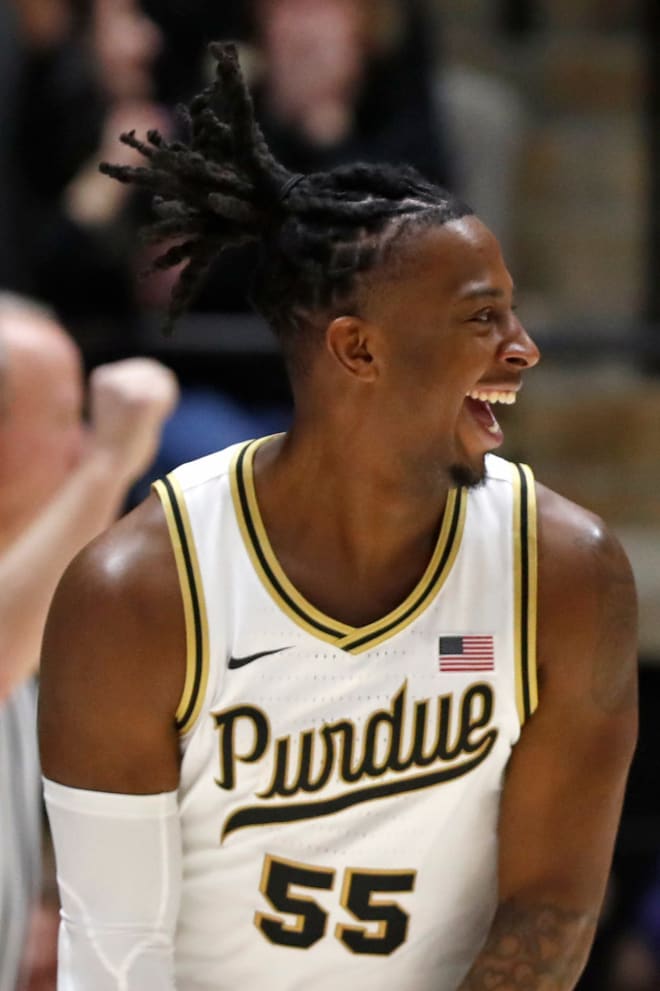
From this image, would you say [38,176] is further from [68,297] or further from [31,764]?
[31,764]

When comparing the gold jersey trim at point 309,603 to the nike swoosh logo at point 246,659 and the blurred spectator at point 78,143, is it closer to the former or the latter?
the nike swoosh logo at point 246,659

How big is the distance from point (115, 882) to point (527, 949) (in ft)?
1.37

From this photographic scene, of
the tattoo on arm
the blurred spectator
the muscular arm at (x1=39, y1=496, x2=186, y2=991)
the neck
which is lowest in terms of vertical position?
the tattoo on arm

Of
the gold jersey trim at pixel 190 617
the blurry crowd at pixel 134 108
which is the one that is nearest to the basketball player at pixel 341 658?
the gold jersey trim at pixel 190 617

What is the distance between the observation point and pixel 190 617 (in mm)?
1707

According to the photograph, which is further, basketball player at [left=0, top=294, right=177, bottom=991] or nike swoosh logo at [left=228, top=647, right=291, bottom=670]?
basketball player at [left=0, top=294, right=177, bottom=991]

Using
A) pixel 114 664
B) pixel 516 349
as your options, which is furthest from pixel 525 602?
pixel 114 664

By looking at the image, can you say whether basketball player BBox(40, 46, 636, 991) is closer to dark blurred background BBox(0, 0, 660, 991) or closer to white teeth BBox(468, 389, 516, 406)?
white teeth BBox(468, 389, 516, 406)

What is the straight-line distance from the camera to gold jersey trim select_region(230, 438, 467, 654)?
175cm

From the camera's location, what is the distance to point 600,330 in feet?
12.4

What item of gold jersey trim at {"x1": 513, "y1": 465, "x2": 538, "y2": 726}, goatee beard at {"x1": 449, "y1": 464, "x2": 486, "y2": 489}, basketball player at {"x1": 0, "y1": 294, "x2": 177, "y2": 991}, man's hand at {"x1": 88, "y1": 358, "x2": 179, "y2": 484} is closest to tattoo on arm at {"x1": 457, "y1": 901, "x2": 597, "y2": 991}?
gold jersey trim at {"x1": 513, "y1": 465, "x2": 538, "y2": 726}

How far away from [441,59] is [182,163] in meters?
3.33

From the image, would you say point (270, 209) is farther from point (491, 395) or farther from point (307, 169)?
point (307, 169)

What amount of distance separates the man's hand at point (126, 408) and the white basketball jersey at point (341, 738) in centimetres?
51
